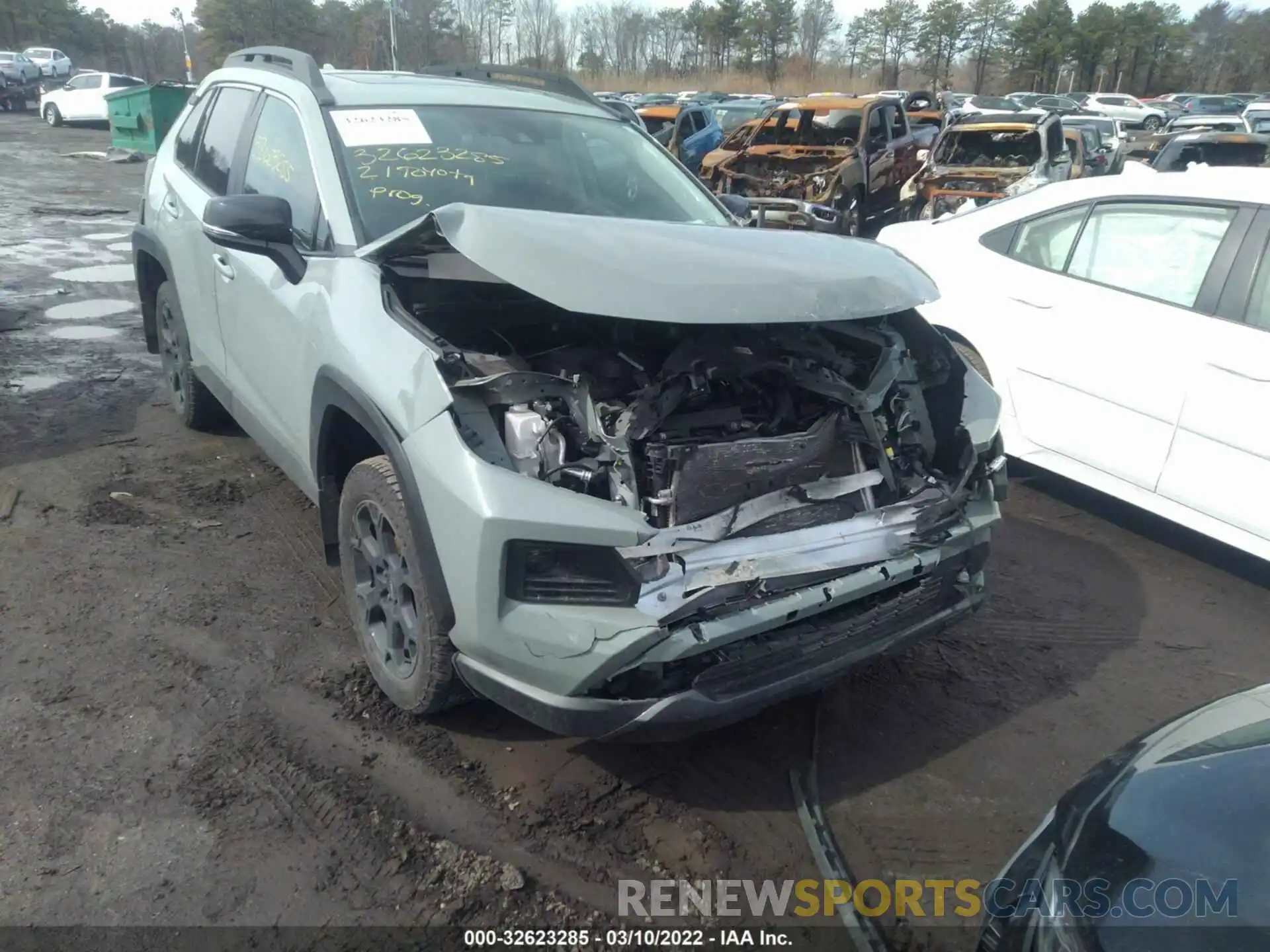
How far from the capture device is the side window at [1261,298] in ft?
12.9

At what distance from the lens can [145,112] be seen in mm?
20781

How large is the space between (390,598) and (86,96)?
31307 millimetres

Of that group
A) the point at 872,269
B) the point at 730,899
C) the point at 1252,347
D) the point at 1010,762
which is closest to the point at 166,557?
the point at 730,899

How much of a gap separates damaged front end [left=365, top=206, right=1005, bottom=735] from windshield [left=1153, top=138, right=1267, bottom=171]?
10.6 m

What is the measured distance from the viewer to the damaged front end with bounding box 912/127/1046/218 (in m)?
11.9

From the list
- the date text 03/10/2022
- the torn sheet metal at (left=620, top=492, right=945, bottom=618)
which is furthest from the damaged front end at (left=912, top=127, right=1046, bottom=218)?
the date text 03/10/2022

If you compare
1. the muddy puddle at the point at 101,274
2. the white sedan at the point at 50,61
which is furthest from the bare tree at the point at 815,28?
the muddy puddle at the point at 101,274

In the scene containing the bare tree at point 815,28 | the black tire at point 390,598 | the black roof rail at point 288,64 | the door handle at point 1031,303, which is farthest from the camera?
the bare tree at point 815,28

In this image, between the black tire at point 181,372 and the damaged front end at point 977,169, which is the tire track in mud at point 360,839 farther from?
the damaged front end at point 977,169

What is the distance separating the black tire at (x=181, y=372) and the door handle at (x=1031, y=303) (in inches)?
164

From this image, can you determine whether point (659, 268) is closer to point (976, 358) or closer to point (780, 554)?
point (780, 554)

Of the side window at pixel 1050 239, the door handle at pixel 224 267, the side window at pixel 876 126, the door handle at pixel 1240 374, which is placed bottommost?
the door handle at pixel 1240 374

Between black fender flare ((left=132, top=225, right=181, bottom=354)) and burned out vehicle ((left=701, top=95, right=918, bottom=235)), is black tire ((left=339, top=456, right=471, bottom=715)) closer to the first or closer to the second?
black fender flare ((left=132, top=225, right=181, bottom=354))

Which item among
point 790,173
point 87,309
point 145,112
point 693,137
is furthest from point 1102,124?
point 145,112
